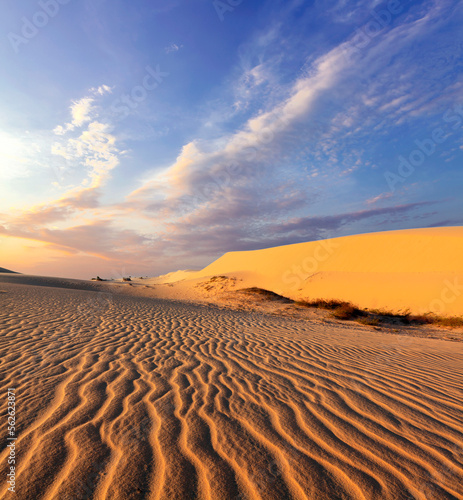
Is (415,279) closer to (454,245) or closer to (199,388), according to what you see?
(454,245)

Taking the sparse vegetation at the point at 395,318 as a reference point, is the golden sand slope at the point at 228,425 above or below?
below

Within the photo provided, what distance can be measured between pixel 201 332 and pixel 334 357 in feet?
13.0

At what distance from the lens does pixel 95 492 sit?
181 cm

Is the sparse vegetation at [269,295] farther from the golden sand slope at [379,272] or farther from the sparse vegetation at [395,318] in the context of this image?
the sparse vegetation at [395,318]

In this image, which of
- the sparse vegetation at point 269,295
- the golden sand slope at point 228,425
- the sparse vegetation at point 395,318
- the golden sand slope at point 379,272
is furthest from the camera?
the sparse vegetation at point 269,295

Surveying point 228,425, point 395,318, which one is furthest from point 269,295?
point 228,425

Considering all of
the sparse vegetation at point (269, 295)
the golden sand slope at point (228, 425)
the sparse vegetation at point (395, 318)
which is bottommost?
the golden sand slope at point (228, 425)

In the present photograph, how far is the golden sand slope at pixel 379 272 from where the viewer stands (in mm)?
16719

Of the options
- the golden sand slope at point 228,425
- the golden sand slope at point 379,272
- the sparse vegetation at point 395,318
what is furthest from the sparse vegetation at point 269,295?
the golden sand slope at point 228,425

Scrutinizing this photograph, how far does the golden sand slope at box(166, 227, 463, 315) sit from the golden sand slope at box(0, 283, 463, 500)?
13780mm

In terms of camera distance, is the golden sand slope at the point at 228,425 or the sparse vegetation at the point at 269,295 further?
the sparse vegetation at the point at 269,295

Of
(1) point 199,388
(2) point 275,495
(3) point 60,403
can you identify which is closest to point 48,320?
(3) point 60,403

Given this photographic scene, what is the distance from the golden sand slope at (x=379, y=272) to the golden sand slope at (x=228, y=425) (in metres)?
13.8

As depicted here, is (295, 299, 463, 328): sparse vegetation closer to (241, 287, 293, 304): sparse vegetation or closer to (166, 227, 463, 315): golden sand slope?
(166, 227, 463, 315): golden sand slope
